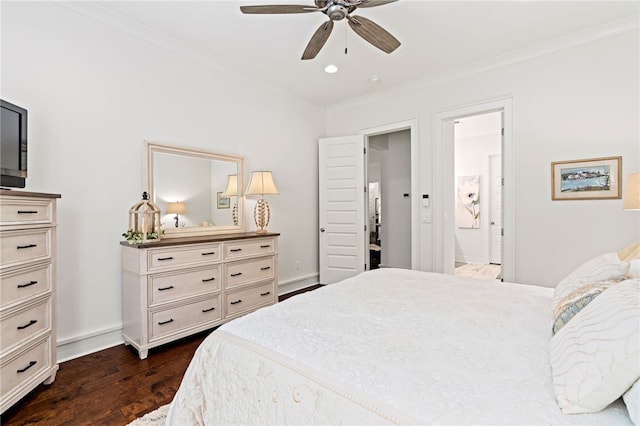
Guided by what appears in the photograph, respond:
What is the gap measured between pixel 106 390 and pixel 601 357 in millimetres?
2514

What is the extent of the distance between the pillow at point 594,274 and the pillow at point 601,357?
0.45 meters

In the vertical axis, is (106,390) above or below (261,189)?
below

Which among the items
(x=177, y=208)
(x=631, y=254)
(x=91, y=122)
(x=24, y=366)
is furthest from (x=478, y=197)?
(x=24, y=366)

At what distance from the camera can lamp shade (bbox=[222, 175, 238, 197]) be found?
348 cm

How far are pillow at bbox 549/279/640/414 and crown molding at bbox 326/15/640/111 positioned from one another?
120 inches

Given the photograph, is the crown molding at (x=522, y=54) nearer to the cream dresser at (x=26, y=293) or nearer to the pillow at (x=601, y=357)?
the pillow at (x=601, y=357)

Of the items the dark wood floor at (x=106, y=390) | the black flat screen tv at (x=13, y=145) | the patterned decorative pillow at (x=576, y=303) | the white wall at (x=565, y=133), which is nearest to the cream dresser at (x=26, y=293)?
the dark wood floor at (x=106, y=390)

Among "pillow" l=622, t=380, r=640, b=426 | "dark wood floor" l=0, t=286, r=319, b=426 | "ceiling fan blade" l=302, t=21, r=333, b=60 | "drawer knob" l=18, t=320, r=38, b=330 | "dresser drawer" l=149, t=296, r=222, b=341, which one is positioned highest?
"ceiling fan blade" l=302, t=21, r=333, b=60

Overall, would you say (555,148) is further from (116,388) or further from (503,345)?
(116,388)

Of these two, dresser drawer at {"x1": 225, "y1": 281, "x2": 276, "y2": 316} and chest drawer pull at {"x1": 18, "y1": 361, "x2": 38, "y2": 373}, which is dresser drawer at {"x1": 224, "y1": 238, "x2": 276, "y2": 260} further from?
chest drawer pull at {"x1": 18, "y1": 361, "x2": 38, "y2": 373}

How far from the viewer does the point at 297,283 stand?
Answer: 439 centimetres

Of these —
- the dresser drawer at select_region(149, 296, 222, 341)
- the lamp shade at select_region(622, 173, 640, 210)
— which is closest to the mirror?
the dresser drawer at select_region(149, 296, 222, 341)

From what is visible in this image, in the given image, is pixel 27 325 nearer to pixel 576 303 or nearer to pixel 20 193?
pixel 20 193

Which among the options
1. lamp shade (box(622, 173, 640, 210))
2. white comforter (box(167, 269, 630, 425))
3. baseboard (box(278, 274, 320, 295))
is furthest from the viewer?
baseboard (box(278, 274, 320, 295))
